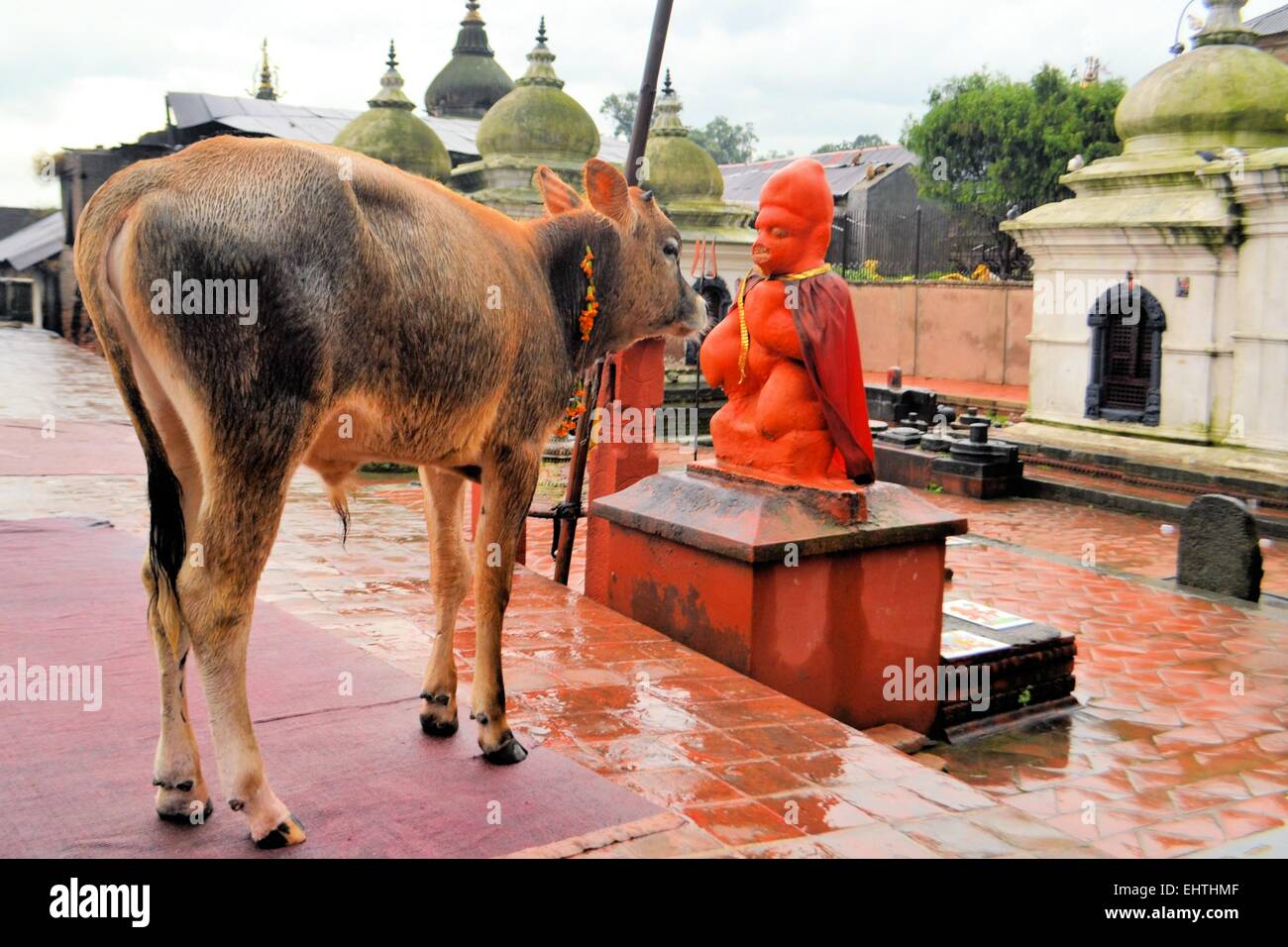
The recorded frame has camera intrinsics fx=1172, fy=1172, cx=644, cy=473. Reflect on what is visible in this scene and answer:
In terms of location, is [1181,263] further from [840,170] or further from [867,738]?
[840,170]

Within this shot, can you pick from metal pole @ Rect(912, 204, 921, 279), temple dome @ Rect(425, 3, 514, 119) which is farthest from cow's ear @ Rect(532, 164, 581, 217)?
temple dome @ Rect(425, 3, 514, 119)

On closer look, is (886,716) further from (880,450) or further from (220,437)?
(880,450)

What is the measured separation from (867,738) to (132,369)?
297 centimetres

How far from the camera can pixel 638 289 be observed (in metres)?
4.61

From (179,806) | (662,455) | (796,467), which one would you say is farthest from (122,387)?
(662,455)

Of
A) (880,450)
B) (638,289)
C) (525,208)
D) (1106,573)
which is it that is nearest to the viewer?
(638,289)

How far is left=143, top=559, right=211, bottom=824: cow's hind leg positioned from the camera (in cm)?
335

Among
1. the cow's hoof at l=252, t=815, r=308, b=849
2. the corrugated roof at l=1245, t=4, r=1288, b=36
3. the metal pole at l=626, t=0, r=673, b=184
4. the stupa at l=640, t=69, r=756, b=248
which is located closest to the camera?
the cow's hoof at l=252, t=815, r=308, b=849

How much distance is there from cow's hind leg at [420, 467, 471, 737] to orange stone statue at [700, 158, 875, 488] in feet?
6.63

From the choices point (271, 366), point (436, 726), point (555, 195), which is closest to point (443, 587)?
point (436, 726)

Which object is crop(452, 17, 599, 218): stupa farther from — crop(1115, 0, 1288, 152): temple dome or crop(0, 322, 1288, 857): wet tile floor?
crop(0, 322, 1288, 857): wet tile floor

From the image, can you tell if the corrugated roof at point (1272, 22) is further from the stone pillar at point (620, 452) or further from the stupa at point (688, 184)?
the stone pillar at point (620, 452)

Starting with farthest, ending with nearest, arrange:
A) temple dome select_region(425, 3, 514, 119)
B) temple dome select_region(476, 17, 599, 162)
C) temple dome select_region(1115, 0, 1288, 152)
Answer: temple dome select_region(425, 3, 514, 119)
temple dome select_region(476, 17, 599, 162)
temple dome select_region(1115, 0, 1288, 152)

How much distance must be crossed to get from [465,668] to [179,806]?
6.24 feet
